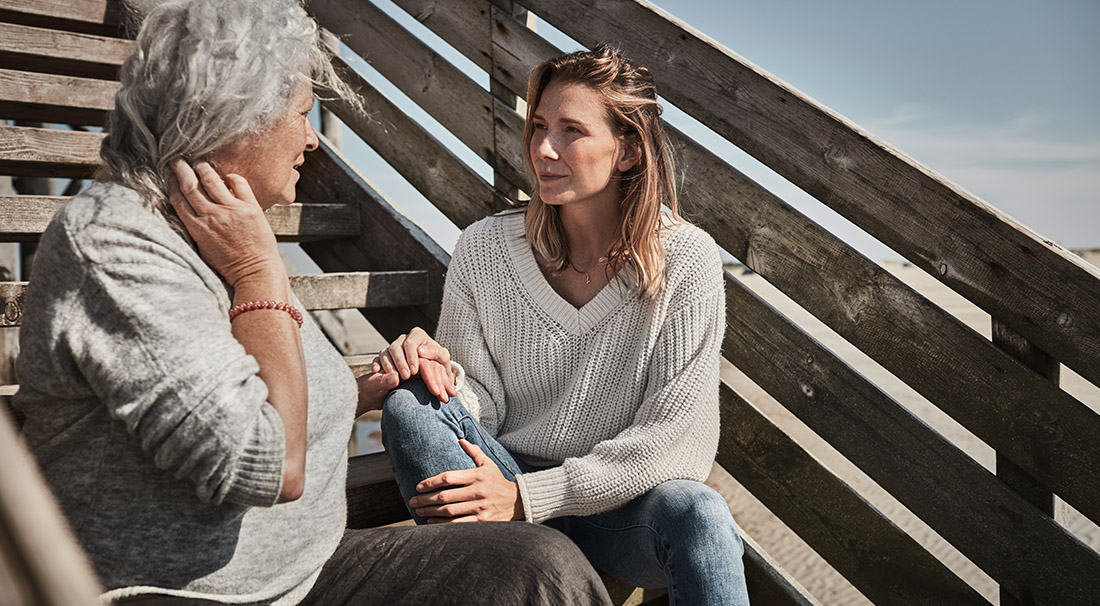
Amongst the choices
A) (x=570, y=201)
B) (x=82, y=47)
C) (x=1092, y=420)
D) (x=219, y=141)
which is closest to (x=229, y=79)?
(x=219, y=141)

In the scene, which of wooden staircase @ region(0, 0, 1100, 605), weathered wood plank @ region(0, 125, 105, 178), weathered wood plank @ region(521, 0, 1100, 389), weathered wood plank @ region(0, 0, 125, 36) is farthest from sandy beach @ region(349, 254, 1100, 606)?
weathered wood plank @ region(0, 0, 125, 36)

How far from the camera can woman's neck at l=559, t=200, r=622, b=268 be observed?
2.04 meters

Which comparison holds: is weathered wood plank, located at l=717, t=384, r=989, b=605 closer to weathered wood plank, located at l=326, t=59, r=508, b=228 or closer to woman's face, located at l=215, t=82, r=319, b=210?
weathered wood plank, located at l=326, t=59, r=508, b=228

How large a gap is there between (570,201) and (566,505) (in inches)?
27.3

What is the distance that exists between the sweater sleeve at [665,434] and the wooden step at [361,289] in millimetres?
953

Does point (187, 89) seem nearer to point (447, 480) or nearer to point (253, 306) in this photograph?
point (253, 306)

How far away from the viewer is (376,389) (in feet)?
5.99

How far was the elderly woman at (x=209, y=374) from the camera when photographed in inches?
40.8

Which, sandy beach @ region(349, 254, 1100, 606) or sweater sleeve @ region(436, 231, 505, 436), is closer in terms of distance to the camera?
sweater sleeve @ region(436, 231, 505, 436)

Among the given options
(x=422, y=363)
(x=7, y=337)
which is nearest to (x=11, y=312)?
(x=422, y=363)

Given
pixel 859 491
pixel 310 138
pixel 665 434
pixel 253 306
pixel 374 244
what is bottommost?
pixel 859 491

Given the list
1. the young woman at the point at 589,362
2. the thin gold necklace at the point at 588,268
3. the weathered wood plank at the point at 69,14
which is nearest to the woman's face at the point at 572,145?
the young woman at the point at 589,362

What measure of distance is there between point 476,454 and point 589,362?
0.34m

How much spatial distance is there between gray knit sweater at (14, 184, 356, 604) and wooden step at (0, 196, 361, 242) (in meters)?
1.13
